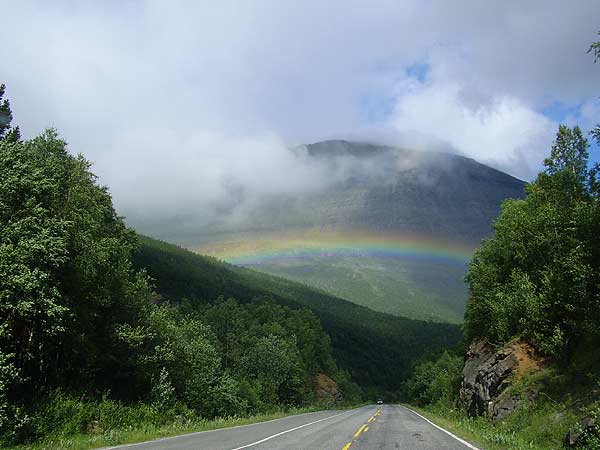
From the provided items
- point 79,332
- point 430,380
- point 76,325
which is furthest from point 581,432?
point 430,380

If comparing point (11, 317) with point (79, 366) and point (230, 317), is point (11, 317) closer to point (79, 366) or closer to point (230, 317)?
point (79, 366)

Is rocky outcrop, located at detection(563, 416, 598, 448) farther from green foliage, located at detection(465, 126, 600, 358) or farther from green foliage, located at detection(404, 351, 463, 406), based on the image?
green foliage, located at detection(404, 351, 463, 406)

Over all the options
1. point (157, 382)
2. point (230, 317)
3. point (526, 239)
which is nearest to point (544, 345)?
point (526, 239)

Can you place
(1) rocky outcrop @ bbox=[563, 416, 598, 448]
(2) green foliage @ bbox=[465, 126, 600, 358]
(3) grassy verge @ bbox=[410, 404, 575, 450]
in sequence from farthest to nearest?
(2) green foliage @ bbox=[465, 126, 600, 358] < (3) grassy verge @ bbox=[410, 404, 575, 450] < (1) rocky outcrop @ bbox=[563, 416, 598, 448]

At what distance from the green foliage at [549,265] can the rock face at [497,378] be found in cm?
118

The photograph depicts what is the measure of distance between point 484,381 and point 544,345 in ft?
20.5

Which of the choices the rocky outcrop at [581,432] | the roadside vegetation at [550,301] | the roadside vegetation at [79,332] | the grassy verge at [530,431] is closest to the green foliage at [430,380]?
the roadside vegetation at [79,332]

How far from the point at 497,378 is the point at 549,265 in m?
7.27

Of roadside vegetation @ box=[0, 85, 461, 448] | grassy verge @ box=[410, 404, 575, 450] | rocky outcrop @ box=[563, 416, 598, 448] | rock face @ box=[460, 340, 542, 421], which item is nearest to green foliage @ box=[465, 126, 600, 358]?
rock face @ box=[460, 340, 542, 421]

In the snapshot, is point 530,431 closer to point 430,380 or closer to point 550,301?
point 550,301

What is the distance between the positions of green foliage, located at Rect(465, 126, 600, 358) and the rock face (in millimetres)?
1183

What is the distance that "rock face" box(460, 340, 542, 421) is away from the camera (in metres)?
24.1

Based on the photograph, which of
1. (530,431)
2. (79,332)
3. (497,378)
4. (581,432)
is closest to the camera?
(581,432)

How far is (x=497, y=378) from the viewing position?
26766mm
